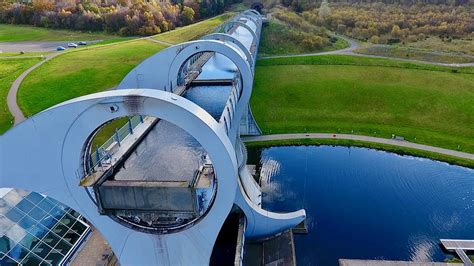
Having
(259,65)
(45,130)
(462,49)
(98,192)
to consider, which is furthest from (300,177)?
(462,49)

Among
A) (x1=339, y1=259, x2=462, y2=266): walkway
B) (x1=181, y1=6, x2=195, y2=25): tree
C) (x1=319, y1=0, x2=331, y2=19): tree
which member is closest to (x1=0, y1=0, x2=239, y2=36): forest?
(x1=181, y1=6, x2=195, y2=25): tree

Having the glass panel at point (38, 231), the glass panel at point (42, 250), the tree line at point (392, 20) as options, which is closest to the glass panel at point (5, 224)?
the glass panel at point (38, 231)

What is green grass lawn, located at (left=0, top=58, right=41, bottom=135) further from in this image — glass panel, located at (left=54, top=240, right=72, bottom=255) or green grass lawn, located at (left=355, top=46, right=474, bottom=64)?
green grass lawn, located at (left=355, top=46, right=474, bottom=64)

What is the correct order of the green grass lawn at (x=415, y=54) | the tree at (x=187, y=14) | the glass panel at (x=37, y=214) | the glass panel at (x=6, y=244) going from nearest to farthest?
1. the glass panel at (x=6, y=244)
2. the glass panel at (x=37, y=214)
3. the green grass lawn at (x=415, y=54)
4. the tree at (x=187, y=14)

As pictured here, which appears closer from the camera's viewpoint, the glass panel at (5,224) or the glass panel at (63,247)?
the glass panel at (5,224)

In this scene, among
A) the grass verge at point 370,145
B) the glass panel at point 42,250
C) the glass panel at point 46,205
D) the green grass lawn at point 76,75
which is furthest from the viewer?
the green grass lawn at point 76,75

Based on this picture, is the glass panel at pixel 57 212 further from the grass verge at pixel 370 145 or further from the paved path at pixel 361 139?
the paved path at pixel 361 139

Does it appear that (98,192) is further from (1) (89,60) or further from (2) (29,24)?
(2) (29,24)

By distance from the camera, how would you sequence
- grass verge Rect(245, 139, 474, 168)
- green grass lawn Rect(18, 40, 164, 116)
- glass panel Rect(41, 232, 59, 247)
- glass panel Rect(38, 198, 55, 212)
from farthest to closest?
green grass lawn Rect(18, 40, 164, 116) < grass verge Rect(245, 139, 474, 168) < glass panel Rect(38, 198, 55, 212) < glass panel Rect(41, 232, 59, 247)
